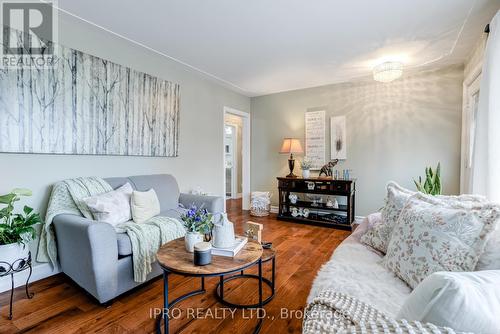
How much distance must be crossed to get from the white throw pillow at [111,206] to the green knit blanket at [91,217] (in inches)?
2.9

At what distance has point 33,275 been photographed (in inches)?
83.2

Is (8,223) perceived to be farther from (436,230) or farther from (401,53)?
(401,53)

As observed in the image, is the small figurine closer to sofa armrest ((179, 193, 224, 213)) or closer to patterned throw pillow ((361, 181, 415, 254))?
sofa armrest ((179, 193, 224, 213))

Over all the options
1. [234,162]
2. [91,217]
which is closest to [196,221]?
[91,217]

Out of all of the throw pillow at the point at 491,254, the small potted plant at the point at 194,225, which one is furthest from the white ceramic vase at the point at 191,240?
the throw pillow at the point at 491,254

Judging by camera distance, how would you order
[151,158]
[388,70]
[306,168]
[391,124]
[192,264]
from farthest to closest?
[306,168], [391,124], [151,158], [388,70], [192,264]

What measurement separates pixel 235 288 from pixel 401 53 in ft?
10.7

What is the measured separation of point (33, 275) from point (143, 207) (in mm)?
1044

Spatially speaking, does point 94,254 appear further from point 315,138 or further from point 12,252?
point 315,138

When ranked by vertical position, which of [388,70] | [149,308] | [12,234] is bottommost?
[149,308]

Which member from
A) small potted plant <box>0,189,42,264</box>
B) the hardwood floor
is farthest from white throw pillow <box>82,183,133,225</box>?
the hardwood floor

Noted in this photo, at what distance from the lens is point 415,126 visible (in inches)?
142

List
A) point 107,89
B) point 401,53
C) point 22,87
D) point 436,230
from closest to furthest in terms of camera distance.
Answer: point 436,230 < point 22,87 < point 107,89 < point 401,53

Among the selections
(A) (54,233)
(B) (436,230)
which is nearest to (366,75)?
(B) (436,230)
